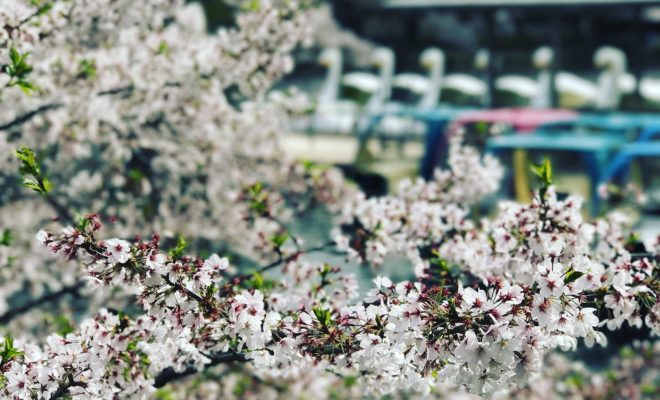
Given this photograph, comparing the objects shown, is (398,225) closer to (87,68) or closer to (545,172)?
(545,172)

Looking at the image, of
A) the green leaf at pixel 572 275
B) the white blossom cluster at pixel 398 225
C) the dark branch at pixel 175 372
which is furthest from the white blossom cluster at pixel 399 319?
the white blossom cluster at pixel 398 225

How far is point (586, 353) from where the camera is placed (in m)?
10.3

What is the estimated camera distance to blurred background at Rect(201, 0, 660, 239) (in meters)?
11.0

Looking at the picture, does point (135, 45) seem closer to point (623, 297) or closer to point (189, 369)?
point (189, 369)

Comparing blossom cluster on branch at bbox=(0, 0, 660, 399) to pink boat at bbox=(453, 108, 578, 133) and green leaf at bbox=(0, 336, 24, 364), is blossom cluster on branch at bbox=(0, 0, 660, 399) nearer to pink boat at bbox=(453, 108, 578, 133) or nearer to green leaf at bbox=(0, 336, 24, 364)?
green leaf at bbox=(0, 336, 24, 364)

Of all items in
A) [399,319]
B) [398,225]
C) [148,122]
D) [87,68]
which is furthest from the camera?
[148,122]

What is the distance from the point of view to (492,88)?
2127cm

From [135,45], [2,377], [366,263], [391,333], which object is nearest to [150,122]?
[135,45]

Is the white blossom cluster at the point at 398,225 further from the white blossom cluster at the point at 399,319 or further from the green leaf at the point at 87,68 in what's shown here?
the green leaf at the point at 87,68

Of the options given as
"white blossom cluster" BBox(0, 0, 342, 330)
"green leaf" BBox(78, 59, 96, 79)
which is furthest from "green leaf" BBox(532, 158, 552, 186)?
"green leaf" BBox(78, 59, 96, 79)

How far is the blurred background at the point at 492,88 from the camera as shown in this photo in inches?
432

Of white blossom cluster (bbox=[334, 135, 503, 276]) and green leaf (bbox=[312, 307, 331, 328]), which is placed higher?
white blossom cluster (bbox=[334, 135, 503, 276])

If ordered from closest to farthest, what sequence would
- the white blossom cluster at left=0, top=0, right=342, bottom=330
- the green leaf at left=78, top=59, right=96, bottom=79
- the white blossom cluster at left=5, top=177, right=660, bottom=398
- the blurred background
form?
1. the white blossom cluster at left=5, top=177, right=660, bottom=398
2. the green leaf at left=78, top=59, right=96, bottom=79
3. the white blossom cluster at left=0, top=0, right=342, bottom=330
4. the blurred background

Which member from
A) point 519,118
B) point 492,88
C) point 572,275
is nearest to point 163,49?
point 572,275
